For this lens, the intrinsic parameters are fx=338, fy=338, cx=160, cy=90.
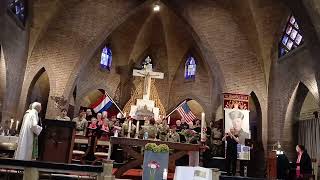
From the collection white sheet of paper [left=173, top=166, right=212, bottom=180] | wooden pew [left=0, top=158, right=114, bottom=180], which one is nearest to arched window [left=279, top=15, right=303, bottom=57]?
white sheet of paper [left=173, top=166, right=212, bottom=180]

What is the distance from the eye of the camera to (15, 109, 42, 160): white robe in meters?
7.13

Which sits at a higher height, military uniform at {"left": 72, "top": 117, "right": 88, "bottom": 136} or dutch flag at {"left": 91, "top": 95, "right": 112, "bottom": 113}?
dutch flag at {"left": 91, "top": 95, "right": 112, "bottom": 113}

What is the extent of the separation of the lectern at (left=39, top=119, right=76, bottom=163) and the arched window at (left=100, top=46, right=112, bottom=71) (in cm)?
1350

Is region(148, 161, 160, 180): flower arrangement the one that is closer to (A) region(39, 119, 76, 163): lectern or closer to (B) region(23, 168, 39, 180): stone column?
(B) region(23, 168, 39, 180): stone column

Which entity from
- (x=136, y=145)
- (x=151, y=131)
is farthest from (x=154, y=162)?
(x=151, y=131)

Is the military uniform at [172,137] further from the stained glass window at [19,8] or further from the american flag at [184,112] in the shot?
the american flag at [184,112]

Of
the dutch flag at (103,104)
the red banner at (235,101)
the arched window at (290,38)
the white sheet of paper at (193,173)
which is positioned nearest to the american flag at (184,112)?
the dutch flag at (103,104)

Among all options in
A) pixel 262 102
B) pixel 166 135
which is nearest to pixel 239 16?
pixel 262 102

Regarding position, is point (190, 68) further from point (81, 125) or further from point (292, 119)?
point (81, 125)

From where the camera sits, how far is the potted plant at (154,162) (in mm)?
5551

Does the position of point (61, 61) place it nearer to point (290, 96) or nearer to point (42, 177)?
point (290, 96)

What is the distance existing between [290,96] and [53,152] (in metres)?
10.5

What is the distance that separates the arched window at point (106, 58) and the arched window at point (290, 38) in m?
11.3

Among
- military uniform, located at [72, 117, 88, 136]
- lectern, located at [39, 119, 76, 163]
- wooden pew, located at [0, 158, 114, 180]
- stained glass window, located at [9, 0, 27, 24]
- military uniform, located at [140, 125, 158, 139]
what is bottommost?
wooden pew, located at [0, 158, 114, 180]
